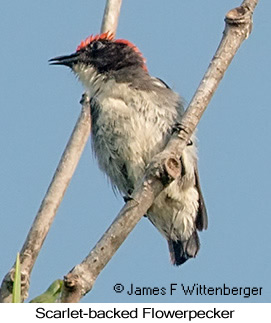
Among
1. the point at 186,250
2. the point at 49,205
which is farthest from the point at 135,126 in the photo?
the point at 49,205

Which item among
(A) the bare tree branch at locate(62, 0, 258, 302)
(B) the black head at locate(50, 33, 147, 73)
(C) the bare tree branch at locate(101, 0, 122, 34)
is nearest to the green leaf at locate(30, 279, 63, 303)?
(A) the bare tree branch at locate(62, 0, 258, 302)

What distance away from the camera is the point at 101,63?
23.2 ft

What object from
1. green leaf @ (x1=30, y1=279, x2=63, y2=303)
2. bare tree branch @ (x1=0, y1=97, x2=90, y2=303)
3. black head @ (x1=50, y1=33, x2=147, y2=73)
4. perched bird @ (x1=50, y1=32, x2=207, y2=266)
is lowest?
green leaf @ (x1=30, y1=279, x2=63, y2=303)

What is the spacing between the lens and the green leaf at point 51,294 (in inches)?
141

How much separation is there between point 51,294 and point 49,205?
91 cm

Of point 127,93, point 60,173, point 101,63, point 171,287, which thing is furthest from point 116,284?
point 101,63

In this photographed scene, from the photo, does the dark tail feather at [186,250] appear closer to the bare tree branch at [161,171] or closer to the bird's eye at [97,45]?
the bird's eye at [97,45]

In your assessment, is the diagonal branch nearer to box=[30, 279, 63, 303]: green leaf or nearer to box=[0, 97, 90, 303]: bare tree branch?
box=[0, 97, 90, 303]: bare tree branch

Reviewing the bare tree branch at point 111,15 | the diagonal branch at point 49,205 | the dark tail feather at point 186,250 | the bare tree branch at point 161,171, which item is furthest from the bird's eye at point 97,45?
the bare tree branch at point 161,171

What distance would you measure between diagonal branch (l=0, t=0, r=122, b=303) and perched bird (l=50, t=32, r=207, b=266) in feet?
3.63

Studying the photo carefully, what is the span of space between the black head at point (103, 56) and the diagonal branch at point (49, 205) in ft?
5.17

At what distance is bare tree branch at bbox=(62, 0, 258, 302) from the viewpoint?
349 cm

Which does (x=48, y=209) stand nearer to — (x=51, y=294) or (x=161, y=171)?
(x=161, y=171)

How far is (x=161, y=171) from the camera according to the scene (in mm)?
4297
